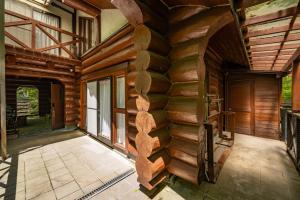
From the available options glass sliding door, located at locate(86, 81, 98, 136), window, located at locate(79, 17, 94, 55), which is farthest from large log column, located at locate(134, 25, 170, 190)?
window, located at locate(79, 17, 94, 55)

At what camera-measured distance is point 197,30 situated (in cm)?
212

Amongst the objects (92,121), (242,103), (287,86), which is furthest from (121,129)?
(287,86)

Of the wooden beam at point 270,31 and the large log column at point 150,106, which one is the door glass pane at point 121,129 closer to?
the large log column at point 150,106

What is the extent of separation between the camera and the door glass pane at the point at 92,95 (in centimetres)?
486

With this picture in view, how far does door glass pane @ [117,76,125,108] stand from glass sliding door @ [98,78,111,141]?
49 centimetres

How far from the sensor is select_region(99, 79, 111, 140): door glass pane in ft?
13.8

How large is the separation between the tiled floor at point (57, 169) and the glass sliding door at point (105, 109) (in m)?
0.43

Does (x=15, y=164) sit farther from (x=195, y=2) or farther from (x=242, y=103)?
(x=242, y=103)

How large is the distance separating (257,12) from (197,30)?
74cm

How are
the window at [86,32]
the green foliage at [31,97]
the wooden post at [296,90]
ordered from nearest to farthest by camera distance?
the wooden post at [296,90] → the window at [86,32] → the green foliage at [31,97]

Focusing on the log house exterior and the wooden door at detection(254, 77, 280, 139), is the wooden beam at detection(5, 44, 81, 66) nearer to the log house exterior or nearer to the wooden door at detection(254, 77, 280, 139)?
the log house exterior

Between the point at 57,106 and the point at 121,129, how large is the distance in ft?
14.7

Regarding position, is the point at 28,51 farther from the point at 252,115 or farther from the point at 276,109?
the point at 276,109

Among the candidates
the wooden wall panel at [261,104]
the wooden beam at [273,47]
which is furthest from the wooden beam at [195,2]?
the wooden wall panel at [261,104]
